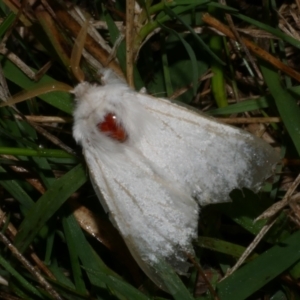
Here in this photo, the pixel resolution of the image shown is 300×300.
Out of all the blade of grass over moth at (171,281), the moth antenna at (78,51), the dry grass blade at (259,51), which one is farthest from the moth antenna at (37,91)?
the blade of grass over moth at (171,281)

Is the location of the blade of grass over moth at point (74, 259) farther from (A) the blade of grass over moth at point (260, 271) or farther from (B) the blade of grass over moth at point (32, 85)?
(A) the blade of grass over moth at point (260, 271)

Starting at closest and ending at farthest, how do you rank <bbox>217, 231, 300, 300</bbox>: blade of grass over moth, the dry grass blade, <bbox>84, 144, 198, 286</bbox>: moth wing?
<bbox>84, 144, 198, 286</bbox>: moth wing
<bbox>217, 231, 300, 300</bbox>: blade of grass over moth
the dry grass blade

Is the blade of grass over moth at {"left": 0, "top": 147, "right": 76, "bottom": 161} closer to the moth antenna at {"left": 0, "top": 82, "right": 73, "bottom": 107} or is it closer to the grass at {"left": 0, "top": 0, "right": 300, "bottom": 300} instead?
the grass at {"left": 0, "top": 0, "right": 300, "bottom": 300}

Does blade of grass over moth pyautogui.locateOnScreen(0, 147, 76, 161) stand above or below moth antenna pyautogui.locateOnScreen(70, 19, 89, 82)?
below

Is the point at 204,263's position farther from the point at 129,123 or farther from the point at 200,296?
the point at 129,123

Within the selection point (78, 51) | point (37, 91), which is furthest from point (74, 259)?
point (78, 51)

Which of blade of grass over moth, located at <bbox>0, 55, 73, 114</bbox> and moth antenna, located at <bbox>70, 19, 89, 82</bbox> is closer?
moth antenna, located at <bbox>70, 19, 89, 82</bbox>

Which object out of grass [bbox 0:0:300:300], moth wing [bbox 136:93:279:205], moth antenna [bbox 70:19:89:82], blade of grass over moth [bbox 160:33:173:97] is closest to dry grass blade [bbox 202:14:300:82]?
grass [bbox 0:0:300:300]
